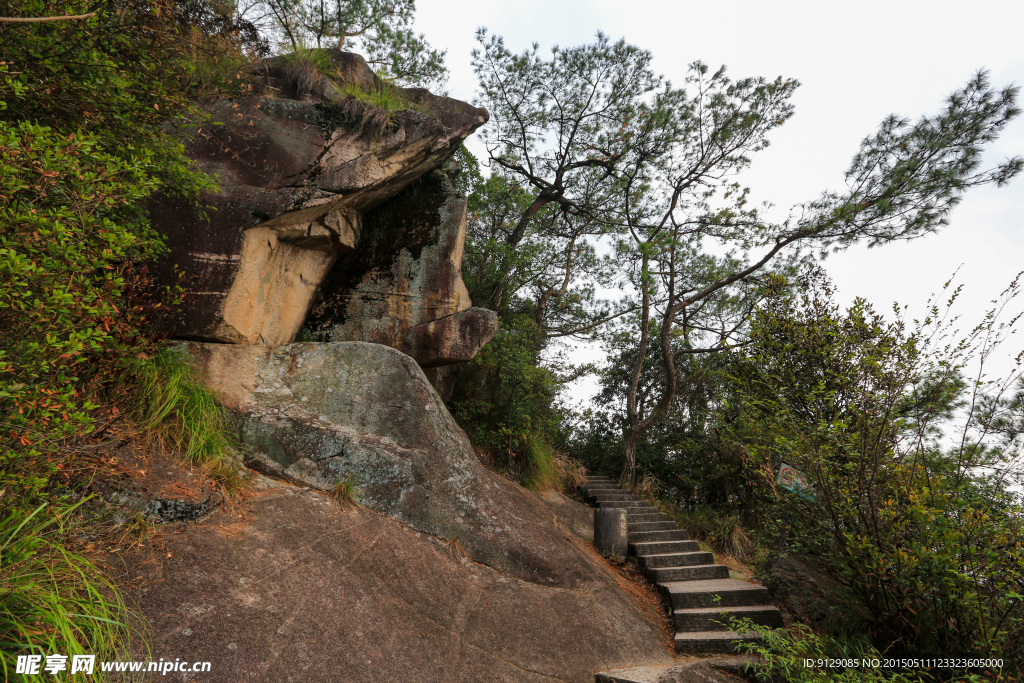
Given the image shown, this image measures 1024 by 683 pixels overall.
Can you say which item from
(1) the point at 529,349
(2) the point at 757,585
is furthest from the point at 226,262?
(2) the point at 757,585

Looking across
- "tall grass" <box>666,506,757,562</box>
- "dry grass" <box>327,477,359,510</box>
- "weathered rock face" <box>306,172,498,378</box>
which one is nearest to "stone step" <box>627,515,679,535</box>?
"tall grass" <box>666,506,757,562</box>

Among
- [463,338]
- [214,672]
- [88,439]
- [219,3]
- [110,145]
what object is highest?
[219,3]

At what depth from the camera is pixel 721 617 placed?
6184 mm

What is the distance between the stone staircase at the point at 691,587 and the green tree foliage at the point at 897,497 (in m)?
1.32

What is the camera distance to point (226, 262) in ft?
19.1

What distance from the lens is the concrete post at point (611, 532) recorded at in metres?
8.09

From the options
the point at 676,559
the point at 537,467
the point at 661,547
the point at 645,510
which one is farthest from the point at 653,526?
the point at 537,467

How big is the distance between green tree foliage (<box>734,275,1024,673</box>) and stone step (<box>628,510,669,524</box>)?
146 inches

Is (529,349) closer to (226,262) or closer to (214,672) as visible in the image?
(226,262)

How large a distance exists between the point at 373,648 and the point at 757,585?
5.65 metres

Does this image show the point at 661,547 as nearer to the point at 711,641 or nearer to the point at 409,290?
the point at 711,641

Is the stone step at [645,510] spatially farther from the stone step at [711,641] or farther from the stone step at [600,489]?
the stone step at [711,641]

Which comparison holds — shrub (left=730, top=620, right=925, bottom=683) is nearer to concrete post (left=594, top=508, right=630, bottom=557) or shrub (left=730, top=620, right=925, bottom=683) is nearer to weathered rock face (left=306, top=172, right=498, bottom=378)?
concrete post (left=594, top=508, right=630, bottom=557)

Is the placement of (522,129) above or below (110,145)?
above
